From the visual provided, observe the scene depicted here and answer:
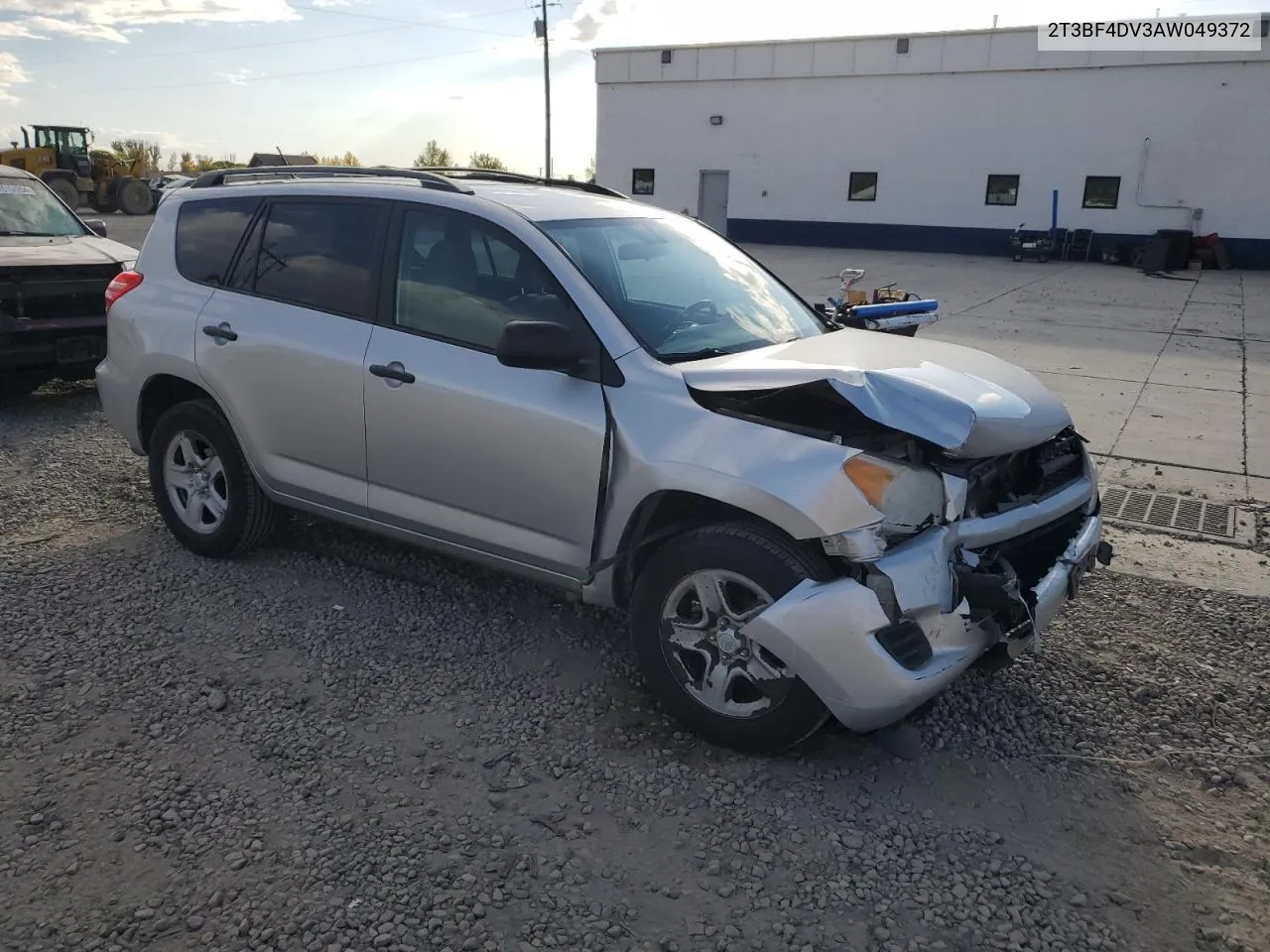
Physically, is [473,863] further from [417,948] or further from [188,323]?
[188,323]

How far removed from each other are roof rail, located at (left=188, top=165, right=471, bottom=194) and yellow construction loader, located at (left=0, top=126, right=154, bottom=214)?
105 ft

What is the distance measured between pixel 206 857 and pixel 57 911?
0.37m

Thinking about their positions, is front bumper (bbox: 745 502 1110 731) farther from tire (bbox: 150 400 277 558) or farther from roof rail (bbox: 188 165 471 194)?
tire (bbox: 150 400 277 558)

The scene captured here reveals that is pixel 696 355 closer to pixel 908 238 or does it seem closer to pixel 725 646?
pixel 725 646

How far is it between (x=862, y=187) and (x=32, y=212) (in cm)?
2498

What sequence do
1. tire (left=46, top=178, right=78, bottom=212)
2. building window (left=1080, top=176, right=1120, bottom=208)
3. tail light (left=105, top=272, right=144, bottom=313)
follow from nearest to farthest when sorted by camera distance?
tail light (left=105, top=272, right=144, bottom=313) < building window (left=1080, top=176, right=1120, bottom=208) < tire (left=46, top=178, right=78, bottom=212)

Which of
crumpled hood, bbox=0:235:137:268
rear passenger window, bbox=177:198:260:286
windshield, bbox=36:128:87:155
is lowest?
crumpled hood, bbox=0:235:137:268

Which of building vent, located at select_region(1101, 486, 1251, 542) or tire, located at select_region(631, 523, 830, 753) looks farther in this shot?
building vent, located at select_region(1101, 486, 1251, 542)

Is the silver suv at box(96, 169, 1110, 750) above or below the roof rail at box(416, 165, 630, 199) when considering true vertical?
below

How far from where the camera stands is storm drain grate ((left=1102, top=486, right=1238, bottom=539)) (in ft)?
18.4

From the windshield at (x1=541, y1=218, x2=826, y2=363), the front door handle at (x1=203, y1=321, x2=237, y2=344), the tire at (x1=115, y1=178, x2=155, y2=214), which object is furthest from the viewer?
the tire at (x1=115, y1=178, x2=155, y2=214)

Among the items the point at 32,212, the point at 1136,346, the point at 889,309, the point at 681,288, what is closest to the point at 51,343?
the point at 32,212

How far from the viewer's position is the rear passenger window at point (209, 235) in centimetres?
468

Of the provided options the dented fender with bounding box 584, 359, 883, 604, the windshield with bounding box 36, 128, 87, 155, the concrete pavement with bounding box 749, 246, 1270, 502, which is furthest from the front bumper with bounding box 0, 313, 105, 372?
the windshield with bounding box 36, 128, 87, 155
